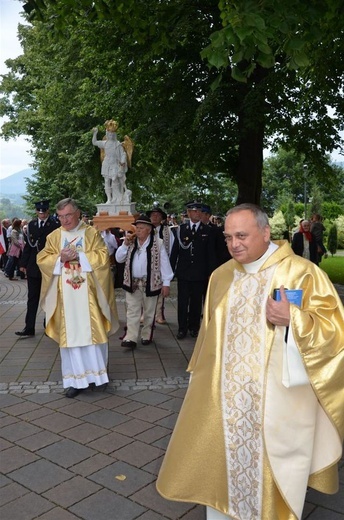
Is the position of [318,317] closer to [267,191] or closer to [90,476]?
[90,476]

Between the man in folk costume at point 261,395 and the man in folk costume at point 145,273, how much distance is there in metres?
4.77

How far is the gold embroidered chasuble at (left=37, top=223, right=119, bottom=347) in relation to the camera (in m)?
5.62

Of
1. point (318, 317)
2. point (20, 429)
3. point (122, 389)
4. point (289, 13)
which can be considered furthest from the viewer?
point (122, 389)

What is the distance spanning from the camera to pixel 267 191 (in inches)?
2849

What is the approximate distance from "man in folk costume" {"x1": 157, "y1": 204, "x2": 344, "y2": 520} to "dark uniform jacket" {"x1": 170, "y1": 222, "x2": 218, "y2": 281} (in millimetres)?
5364

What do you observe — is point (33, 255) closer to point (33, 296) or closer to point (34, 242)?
point (34, 242)

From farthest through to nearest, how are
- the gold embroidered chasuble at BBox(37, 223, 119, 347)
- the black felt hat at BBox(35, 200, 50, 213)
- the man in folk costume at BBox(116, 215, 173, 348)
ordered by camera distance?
the black felt hat at BBox(35, 200, 50, 213) → the man in folk costume at BBox(116, 215, 173, 348) → the gold embroidered chasuble at BBox(37, 223, 119, 347)

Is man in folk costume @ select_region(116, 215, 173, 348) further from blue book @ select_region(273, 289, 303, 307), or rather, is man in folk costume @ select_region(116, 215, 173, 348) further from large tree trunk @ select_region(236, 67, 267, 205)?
large tree trunk @ select_region(236, 67, 267, 205)

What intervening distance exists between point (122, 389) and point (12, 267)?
12.0m

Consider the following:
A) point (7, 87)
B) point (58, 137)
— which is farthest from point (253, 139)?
point (7, 87)

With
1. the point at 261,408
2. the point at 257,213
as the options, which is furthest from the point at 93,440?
the point at 257,213

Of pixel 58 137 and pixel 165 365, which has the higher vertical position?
pixel 58 137

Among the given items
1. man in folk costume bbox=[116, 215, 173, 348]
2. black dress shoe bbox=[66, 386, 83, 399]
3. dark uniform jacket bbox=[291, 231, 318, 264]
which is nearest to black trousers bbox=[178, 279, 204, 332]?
man in folk costume bbox=[116, 215, 173, 348]

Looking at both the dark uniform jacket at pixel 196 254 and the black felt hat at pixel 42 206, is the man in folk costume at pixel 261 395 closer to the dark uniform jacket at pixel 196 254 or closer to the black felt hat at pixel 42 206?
the dark uniform jacket at pixel 196 254
